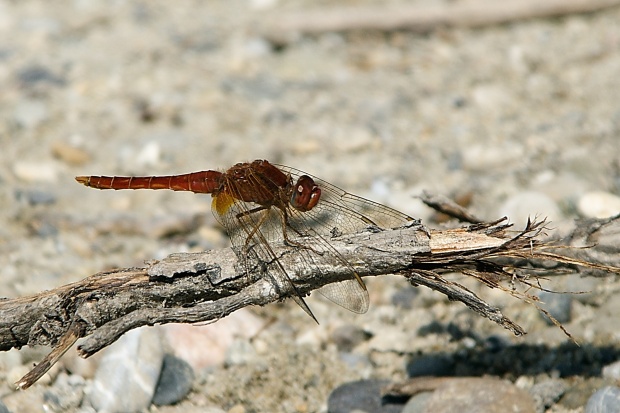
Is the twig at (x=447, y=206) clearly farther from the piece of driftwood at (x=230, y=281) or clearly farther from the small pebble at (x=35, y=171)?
the small pebble at (x=35, y=171)

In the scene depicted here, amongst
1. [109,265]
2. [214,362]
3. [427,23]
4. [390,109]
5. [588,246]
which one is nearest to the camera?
[588,246]

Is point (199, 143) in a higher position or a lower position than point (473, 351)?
higher

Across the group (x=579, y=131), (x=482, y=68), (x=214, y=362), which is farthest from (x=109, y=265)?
(x=482, y=68)

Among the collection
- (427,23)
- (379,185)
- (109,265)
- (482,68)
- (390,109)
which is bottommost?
(109,265)

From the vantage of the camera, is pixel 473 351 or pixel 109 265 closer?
pixel 473 351

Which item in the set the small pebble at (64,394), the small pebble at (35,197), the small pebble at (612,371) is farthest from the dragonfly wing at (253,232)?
the small pebble at (35,197)

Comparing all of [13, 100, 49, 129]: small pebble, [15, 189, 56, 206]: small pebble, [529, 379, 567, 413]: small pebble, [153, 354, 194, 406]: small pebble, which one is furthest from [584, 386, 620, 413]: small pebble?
[13, 100, 49, 129]: small pebble

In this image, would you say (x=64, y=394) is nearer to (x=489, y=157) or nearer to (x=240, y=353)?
(x=240, y=353)

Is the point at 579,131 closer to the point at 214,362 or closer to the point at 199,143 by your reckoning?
the point at 199,143
